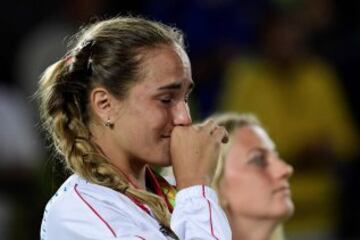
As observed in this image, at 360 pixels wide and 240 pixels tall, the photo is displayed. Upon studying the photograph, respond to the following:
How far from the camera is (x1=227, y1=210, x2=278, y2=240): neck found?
484 centimetres

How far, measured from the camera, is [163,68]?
335 cm

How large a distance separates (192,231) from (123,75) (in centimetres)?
53

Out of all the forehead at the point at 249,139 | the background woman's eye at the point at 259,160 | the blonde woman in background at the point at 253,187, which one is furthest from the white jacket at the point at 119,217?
the forehead at the point at 249,139

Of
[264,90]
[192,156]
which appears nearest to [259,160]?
[192,156]

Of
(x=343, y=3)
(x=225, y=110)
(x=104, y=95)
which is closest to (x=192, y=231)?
(x=104, y=95)

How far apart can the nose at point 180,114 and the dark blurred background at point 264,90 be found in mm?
3432

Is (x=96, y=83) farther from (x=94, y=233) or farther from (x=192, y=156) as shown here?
(x=94, y=233)

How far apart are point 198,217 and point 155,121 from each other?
0.32 metres

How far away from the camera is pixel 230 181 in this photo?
5.01 metres

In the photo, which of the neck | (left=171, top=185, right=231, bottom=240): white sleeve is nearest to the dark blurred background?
the neck

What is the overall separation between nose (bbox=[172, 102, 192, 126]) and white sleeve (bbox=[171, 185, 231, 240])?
8.4 inches

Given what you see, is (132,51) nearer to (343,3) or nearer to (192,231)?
(192,231)

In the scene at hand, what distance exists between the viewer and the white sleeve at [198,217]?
3191 mm

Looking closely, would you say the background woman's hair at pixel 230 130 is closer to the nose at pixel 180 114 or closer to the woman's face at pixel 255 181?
the woman's face at pixel 255 181
